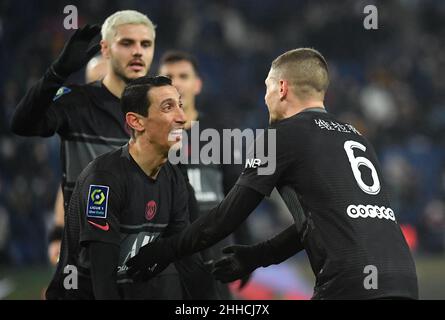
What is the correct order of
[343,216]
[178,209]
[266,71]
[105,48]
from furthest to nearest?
1. [266,71]
2. [105,48]
3. [178,209]
4. [343,216]

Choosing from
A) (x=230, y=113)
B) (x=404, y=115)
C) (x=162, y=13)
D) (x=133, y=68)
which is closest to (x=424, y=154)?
(x=404, y=115)

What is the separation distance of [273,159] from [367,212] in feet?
1.60

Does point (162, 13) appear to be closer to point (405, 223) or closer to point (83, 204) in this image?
point (405, 223)

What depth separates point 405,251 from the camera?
371 centimetres

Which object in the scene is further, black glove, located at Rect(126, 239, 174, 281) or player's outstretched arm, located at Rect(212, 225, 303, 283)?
player's outstretched arm, located at Rect(212, 225, 303, 283)

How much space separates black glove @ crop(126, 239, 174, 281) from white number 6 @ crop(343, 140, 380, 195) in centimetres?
95

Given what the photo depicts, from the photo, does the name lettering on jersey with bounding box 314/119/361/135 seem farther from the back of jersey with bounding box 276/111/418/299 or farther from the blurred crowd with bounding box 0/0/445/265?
the blurred crowd with bounding box 0/0/445/265

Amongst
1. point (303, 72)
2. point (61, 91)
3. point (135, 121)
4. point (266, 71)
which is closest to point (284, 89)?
point (303, 72)

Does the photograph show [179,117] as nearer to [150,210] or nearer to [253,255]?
[150,210]

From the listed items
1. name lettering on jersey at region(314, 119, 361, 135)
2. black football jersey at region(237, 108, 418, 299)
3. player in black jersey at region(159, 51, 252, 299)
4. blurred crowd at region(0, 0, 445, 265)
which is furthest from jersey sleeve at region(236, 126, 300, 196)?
blurred crowd at region(0, 0, 445, 265)

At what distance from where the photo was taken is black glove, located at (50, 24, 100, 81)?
4559 millimetres

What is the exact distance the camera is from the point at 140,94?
13.6 feet

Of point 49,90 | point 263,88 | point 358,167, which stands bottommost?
point 358,167

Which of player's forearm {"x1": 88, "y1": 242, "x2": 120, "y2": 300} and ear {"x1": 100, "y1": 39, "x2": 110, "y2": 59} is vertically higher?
ear {"x1": 100, "y1": 39, "x2": 110, "y2": 59}
